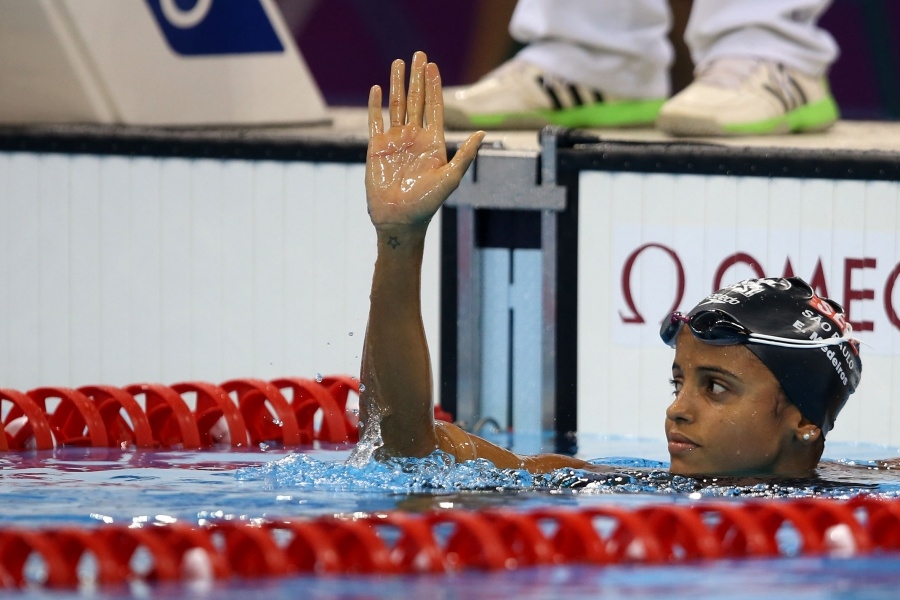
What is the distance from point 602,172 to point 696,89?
538 millimetres

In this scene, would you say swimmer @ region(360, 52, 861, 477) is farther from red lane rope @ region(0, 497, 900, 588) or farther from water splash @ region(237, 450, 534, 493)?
red lane rope @ region(0, 497, 900, 588)

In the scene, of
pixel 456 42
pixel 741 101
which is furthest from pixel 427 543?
pixel 456 42

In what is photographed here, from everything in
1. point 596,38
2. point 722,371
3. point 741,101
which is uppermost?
point 596,38

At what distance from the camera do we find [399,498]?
3.14 meters

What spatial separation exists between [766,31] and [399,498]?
2.58m

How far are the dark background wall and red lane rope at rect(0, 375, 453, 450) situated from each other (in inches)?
95.6

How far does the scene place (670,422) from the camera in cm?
323

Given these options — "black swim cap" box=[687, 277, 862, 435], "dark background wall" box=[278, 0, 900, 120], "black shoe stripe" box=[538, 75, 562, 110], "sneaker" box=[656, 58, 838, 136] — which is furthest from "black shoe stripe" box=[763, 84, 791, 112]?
"black swim cap" box=[687, 277, 862, 435]

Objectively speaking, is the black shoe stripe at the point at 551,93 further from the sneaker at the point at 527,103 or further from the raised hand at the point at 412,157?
the raised hand at the point at 412,157

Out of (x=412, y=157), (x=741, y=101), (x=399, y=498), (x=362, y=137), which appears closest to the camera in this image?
(x=412, y=157)

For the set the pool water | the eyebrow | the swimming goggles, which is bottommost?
the pool water

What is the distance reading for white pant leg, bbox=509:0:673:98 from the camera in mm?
5246

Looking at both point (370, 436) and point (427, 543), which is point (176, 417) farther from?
point (427, 543)

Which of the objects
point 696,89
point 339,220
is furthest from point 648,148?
point 339,220
